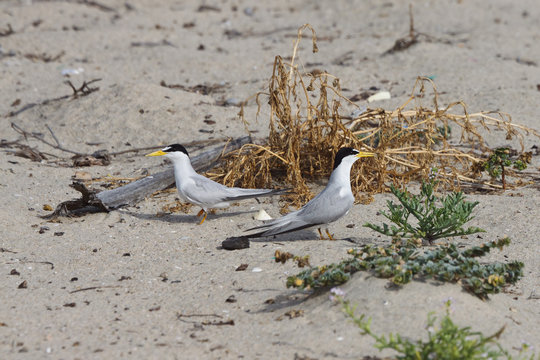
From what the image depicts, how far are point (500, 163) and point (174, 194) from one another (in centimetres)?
293

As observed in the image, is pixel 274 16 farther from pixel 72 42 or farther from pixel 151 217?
pixel 151 217

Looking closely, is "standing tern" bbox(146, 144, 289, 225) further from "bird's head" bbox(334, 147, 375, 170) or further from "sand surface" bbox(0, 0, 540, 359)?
"bird's head" bbox(334, 147, 375, 170)

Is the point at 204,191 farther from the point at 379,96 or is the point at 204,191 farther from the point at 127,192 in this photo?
the point at 379,96

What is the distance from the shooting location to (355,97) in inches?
335

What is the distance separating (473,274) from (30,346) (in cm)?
237

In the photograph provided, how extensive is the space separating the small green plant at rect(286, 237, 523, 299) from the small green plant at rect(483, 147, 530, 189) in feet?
7.32

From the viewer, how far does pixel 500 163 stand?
230 inches

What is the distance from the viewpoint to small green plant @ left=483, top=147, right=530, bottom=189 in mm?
5801

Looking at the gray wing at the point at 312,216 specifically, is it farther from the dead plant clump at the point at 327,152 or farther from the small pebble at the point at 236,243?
the dead plant clump at the point at 327,152

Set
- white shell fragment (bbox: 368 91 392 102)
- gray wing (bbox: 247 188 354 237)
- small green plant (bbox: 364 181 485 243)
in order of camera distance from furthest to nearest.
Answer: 1. white shell fragment (bbox: 368 91 392 102)
2. gray wing (bbox: 247 188 354 237)
3. small green plant (bbox: 364 181 485 243)

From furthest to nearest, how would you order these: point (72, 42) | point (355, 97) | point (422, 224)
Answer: point (72, 42) → point (355, 97) → point (422, 224)

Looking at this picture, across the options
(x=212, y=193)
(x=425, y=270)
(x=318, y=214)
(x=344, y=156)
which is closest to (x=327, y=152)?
(x=344, y=156)

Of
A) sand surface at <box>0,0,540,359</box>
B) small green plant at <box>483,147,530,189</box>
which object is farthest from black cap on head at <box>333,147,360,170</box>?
small green plant at <box>483,147,530,189</box>

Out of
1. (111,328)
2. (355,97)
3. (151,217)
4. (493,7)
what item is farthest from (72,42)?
(111,328)
